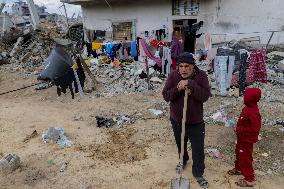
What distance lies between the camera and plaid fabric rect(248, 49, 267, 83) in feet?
28.1

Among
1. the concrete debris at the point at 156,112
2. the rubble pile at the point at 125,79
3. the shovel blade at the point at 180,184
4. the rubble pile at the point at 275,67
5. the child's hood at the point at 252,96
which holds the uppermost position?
the child's hood at the point at 252,96

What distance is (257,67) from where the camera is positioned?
8.73 metres

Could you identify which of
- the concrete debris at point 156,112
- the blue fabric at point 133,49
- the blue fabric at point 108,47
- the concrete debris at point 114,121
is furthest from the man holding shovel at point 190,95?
the blue fabric at point 108,47

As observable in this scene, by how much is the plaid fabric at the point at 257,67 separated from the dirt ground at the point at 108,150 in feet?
4.62

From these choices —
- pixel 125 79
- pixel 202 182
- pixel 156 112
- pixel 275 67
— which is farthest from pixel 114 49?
pixel 202 182

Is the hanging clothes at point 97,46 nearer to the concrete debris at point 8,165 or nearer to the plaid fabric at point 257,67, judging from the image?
the plaid fabric at point 257,67

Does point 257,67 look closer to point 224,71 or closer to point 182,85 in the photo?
point 224,71

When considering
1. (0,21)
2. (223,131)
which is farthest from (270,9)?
(0,21)

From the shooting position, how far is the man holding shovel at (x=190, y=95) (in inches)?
145

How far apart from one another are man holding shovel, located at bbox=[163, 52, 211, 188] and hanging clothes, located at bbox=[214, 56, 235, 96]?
174 inches

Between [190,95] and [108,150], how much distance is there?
235 centimetres

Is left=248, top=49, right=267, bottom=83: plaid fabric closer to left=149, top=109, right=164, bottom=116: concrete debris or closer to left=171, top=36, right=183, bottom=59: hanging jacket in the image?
left=171, top=36, right=183, bottom=59: hanging jacket

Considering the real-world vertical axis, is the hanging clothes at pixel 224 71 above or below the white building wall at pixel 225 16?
below

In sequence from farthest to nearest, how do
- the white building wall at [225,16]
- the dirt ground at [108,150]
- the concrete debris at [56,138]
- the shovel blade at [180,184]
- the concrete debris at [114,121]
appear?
the white building wall at [225,16]
the concrete debris at [114,121]
the concrete debris at [56,138]
the dirt ground at [108,150]
the shovel blade at [180,184]
